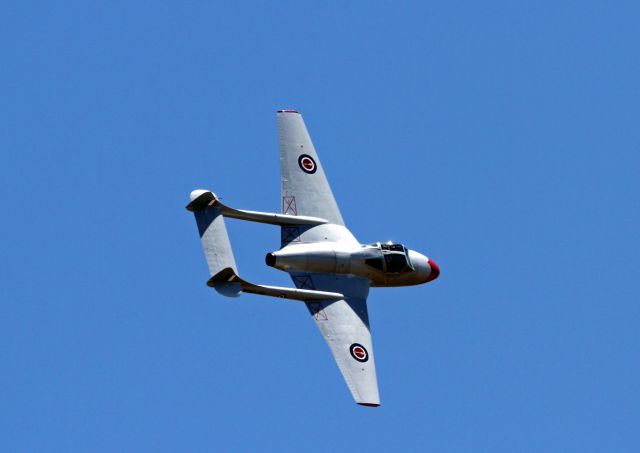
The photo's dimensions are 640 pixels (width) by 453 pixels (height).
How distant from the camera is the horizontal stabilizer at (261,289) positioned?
8562 cm

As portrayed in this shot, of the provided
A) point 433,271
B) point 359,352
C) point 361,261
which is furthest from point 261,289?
point 433,271

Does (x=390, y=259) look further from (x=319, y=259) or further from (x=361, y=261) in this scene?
(x=319, y=259)

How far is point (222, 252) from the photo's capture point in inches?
3450

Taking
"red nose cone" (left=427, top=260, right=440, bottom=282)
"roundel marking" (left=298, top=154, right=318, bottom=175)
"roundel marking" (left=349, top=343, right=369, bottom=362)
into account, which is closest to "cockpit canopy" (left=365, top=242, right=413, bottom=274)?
"red nose cone" (left=427, top=260, right=440, bottom=282)

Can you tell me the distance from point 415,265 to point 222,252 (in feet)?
41.1

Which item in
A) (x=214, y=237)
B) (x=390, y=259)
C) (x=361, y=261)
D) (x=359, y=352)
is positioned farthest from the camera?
(x=390, y=259)

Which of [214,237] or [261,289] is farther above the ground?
[214,237]

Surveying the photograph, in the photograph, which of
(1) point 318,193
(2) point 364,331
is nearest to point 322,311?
(2) point 364,331

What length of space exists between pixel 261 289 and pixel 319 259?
532 centimetres

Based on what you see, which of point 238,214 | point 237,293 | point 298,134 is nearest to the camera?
point 237,293

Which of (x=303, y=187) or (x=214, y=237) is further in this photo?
(x=303, y=187)

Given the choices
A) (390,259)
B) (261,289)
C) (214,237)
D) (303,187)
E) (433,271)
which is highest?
(303,187)

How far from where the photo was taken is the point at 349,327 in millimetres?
89750

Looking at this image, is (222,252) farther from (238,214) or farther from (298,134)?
(298,134)
